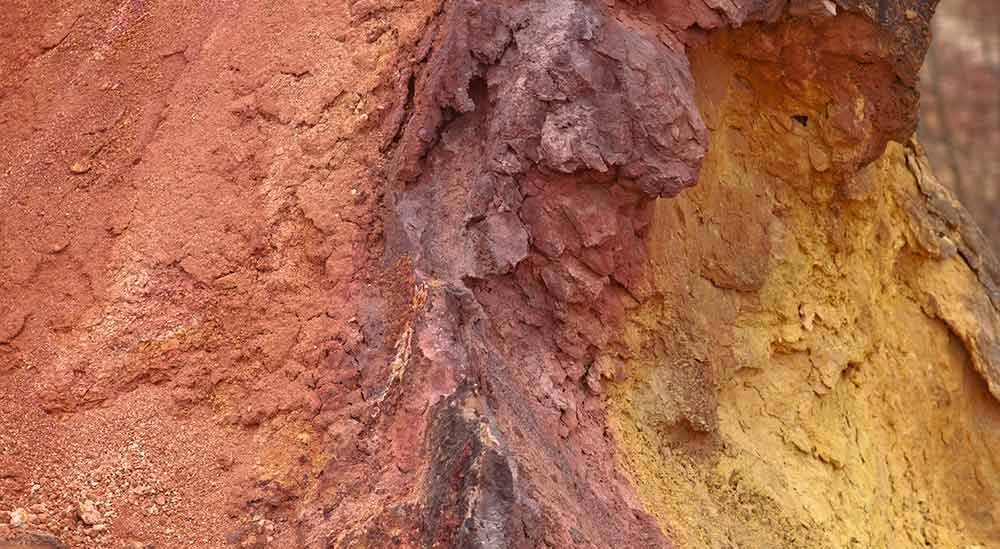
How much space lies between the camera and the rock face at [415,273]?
3.25m

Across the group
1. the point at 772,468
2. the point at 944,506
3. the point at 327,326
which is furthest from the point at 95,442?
the point at 944,506

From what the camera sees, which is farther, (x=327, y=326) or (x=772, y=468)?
(x=772, y=468)

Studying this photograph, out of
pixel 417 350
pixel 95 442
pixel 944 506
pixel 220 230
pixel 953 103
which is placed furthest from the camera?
pixel 953 103

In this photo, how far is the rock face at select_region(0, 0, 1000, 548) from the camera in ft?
10.7

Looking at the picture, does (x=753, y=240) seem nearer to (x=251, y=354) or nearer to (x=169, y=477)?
(x=251, y=354)

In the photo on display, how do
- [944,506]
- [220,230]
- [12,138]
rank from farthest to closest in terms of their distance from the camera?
1. [944,506]
2. [12,138]
3. [220,230]

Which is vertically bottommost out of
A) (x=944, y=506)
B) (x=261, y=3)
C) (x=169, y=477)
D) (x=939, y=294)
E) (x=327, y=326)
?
(x=944, y=506)

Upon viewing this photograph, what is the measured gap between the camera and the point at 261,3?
3969 millimetres

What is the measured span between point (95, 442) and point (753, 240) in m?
2.23

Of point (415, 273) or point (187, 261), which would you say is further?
point (187, 261)

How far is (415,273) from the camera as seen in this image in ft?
10.9

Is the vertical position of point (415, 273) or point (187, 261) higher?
point (415, 273)

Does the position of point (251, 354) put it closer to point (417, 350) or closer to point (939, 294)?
point (417, 350)

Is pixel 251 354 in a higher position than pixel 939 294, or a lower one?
higher
